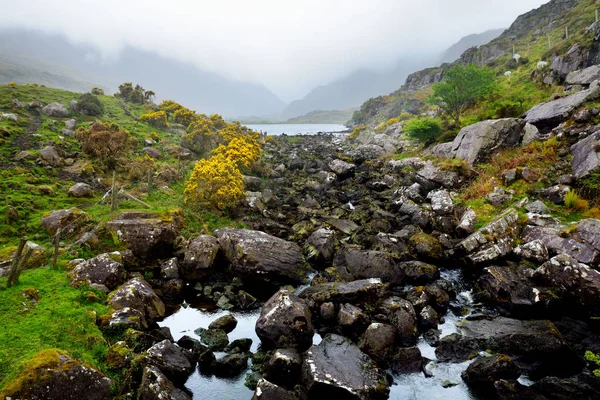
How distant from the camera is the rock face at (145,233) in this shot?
2020 cm

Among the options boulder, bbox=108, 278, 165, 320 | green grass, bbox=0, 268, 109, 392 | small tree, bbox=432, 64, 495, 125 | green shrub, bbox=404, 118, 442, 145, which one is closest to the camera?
green grass, bbox=0, 268, 109, 392

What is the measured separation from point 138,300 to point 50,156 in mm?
24961

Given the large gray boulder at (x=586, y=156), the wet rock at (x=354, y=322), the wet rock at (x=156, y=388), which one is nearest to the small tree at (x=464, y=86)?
the large gray boulder at (x=586, y=156)

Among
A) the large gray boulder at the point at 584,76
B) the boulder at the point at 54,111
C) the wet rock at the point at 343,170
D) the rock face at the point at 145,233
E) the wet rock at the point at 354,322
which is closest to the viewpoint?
the wet rock at the point at 354,322

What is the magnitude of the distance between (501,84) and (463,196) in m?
39.0

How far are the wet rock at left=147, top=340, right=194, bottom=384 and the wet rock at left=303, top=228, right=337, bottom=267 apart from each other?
445 inches

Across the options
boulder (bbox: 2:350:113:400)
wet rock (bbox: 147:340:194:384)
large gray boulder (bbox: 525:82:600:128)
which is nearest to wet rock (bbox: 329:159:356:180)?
large gray boulder (bbox: 525:82:600:128)

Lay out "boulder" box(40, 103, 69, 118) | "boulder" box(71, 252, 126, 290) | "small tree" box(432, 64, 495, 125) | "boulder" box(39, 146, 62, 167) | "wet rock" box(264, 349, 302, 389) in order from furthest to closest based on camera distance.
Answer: "boulder" box(40, 103, 69, 118) < "small tree" box(432, 64, 495, 125) < "boulder" box(39, 146, 62, 167) < "boulder" box(71, 252, 126, 290) < "wet rock" box(264, 349, 302, 389)

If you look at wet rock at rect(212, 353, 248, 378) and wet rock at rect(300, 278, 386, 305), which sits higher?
wet rock at rect(300, 278, 386, 305)

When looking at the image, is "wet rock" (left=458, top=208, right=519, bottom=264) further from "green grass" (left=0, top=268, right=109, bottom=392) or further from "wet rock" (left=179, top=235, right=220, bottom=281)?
"green grass" (left=0, top=268, right=109, bottom=392)

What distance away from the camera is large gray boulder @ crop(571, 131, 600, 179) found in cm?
2177

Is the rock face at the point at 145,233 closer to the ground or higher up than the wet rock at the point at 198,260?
higher up

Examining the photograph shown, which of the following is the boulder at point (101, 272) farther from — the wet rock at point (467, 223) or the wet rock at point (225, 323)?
the wet rock at point (467, 223)

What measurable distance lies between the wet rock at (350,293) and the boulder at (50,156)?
29.1 m
